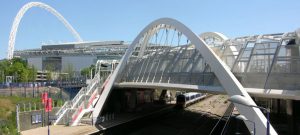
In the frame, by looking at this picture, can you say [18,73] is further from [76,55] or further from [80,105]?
[76,55]

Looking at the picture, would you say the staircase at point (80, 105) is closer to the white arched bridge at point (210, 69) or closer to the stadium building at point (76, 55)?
the white arched bridge at point (210, 69)

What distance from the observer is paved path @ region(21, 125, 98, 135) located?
42.5 meters

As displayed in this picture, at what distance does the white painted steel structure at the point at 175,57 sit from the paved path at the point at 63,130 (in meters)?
6.28

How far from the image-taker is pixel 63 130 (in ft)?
146

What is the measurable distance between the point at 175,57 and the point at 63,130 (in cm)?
1501

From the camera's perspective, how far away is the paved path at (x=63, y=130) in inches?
1672

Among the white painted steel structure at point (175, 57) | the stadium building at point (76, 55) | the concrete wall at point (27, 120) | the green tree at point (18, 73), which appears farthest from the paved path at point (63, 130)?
the stadium building at point (76, 55)

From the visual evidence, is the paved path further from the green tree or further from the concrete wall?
the green tree

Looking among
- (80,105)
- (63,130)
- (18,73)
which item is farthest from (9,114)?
(18,73)

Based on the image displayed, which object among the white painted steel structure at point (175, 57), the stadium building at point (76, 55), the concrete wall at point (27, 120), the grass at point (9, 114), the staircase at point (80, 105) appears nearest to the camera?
the white painted steel structure at point (175, 57)

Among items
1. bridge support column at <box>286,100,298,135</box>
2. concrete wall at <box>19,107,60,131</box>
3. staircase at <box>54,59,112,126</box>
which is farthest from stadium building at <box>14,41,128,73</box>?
bridge support column at <box>286,100,298,135</box>

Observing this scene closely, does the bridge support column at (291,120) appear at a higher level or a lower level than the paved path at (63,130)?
higher

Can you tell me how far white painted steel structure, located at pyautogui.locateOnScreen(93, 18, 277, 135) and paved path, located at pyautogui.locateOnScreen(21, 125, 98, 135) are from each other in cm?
628

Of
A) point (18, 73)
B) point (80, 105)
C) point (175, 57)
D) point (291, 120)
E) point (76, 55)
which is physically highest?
point (76, 55)
